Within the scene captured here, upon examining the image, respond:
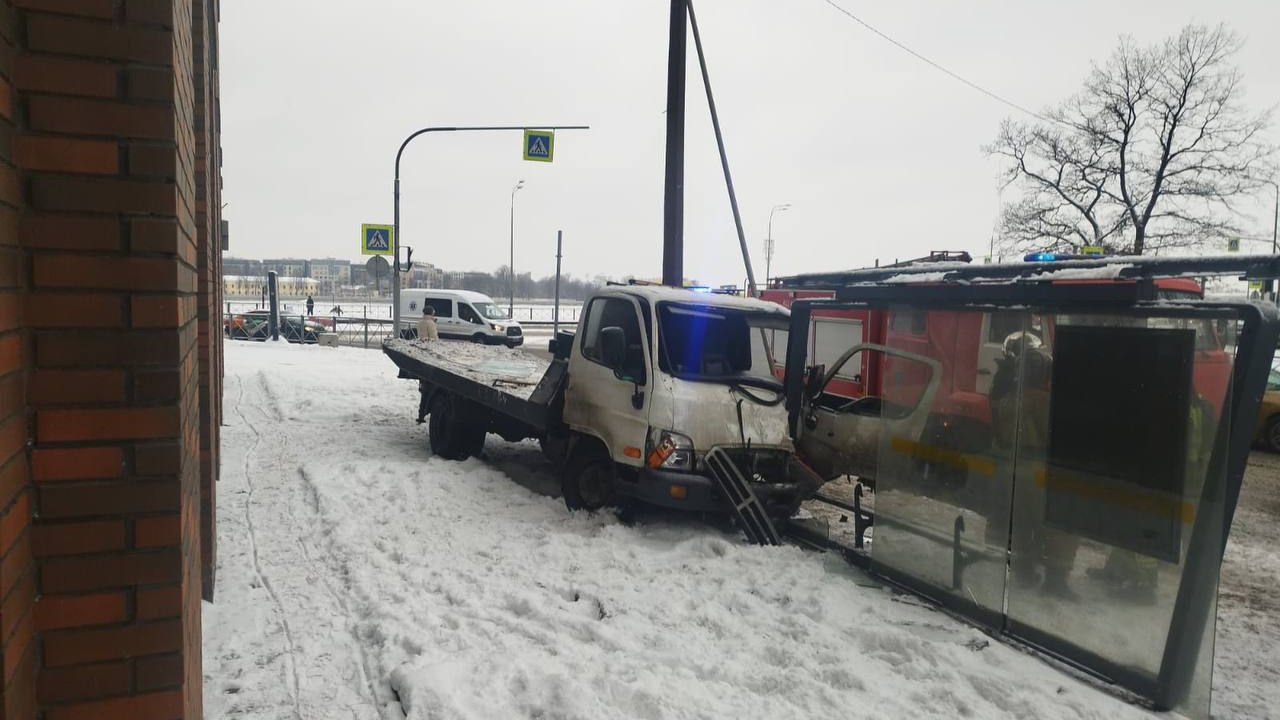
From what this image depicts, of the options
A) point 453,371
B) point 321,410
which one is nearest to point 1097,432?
point 453,371

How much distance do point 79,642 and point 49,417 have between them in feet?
1.84

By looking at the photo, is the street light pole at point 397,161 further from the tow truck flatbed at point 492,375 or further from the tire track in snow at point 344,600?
the tire track in snow at point 344,600

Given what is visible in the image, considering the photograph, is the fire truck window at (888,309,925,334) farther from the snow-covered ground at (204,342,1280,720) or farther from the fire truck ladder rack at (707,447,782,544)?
the snow-covered ground at (204,342,1280,720)

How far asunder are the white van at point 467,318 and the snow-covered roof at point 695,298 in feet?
64.2

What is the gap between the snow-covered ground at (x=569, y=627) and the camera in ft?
12.4

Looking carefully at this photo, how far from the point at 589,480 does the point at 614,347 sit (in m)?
1.30

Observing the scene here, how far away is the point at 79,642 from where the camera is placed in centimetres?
193

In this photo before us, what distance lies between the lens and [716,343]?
24.0 feet

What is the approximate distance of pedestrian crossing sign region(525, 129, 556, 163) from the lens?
17.5 meters

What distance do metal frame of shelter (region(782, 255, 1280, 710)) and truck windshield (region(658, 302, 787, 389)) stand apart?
1929mm

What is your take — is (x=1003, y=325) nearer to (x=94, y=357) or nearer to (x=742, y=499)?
(x=742, y=499)

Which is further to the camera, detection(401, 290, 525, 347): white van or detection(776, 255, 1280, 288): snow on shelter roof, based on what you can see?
detection(401, 290, 525, 347): white van

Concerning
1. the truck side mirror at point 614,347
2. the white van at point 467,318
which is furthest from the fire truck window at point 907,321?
the white van at point 467,318

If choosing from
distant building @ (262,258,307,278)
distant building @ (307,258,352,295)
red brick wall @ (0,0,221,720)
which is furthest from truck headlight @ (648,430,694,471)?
distant building @ (262,258,307,278)
